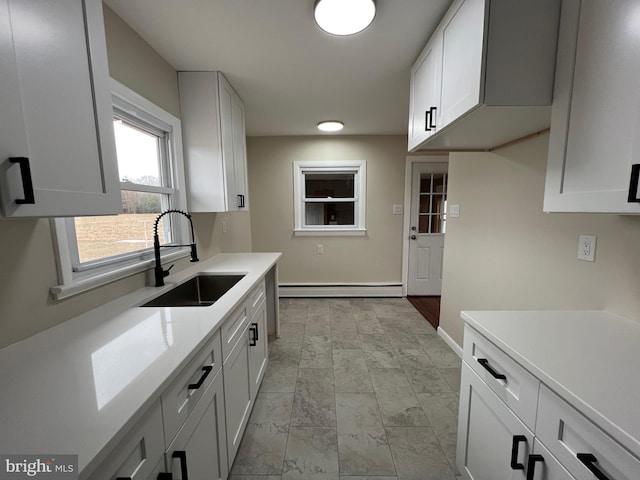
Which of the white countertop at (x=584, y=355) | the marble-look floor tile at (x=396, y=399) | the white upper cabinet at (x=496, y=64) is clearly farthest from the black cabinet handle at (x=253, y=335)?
the white upper cabinet at (x=496, y=64)

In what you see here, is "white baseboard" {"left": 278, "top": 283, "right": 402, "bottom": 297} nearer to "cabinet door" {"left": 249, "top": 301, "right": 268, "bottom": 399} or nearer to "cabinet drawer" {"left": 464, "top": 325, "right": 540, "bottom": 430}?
"cabinet door" {"left": 249, "top": 301, "right": 268, "bottom": 399}

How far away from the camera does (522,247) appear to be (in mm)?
1647

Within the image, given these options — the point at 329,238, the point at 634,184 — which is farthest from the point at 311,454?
the point at 329,238

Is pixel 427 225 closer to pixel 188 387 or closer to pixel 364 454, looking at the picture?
pixel 364 454

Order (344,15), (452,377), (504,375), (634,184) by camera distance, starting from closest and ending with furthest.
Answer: (634,184) < (504,375) < (344,15) < (452,377)

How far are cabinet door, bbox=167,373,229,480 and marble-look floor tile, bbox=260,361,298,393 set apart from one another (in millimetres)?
776

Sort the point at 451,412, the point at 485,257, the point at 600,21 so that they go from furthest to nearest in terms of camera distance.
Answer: the point at 485,257 → the point at 451,412 → the point at 600,21

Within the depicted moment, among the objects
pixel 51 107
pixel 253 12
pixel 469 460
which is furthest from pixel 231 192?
pixel 469 460

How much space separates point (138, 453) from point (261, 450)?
1077mm

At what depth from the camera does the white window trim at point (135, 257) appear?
1080mm

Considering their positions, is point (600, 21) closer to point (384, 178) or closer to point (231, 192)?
point (231, 192)

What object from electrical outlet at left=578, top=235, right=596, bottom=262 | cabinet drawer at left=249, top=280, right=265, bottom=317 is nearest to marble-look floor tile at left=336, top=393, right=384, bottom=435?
cabinet drawer at left=249, top=280, right=265, bottom=317

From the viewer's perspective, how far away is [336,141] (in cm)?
379

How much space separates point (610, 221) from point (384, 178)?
9.35 ft
